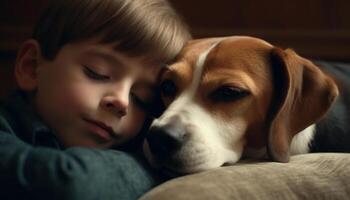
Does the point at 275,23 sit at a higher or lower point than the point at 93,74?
lower

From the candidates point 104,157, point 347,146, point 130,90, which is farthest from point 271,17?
point 104,157

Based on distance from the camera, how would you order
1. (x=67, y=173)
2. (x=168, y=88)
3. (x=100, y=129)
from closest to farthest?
1. (x=67, y=173)
2. (x=100, y=129)
3. (x=168, y=88)

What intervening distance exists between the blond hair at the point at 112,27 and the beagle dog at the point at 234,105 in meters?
0.07

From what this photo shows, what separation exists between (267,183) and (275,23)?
1349 millimetres

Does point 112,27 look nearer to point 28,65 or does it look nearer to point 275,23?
point 28,65

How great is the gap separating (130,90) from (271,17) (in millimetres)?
1072

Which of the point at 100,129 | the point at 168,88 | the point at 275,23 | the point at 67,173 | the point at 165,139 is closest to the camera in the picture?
the point at 67,173

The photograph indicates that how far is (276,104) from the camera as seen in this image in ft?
4.43

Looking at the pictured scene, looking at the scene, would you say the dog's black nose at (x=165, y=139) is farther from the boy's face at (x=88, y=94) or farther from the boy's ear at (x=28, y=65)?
the boy's ear at (x=28, y=65)

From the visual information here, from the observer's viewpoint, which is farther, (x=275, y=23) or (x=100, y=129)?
(x=275, y=23)

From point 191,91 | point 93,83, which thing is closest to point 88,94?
point 93,83

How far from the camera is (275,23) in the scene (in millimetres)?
2277

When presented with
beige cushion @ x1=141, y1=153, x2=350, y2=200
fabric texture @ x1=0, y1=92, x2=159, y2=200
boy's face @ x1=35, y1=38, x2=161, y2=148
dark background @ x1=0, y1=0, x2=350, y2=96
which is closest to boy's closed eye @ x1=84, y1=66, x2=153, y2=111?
boy's face @ x1=35, y1=38, x2=161, y2=148

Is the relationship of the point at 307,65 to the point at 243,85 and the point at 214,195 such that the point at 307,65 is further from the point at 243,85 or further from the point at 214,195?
the point at 214,195
